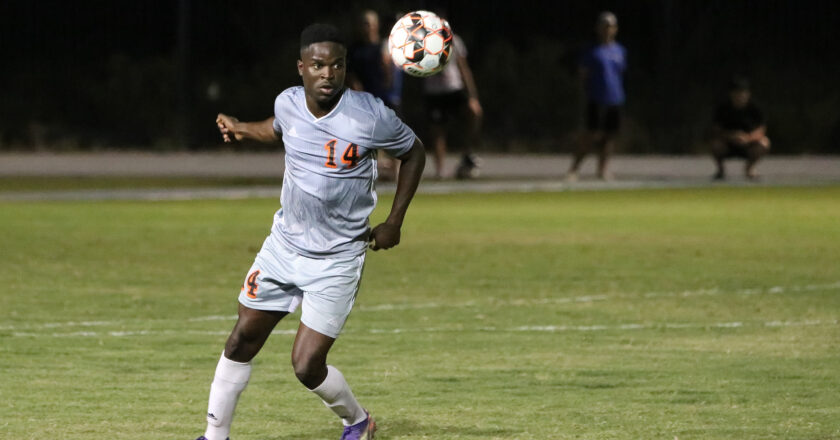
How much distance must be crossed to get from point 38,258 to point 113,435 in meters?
7.21

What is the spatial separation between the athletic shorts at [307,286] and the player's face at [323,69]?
0.64m

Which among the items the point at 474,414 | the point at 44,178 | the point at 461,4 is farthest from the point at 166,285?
the point at 461,4

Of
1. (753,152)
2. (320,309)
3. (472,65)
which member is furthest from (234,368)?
(472,65)

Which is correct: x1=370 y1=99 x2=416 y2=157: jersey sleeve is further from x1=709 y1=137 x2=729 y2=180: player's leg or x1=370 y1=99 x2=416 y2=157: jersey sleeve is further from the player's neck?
x1=709 y1=137 x2=729 y2=180: player's leg

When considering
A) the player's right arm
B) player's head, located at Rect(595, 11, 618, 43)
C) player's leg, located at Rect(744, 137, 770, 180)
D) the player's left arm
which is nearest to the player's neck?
the player's right arm

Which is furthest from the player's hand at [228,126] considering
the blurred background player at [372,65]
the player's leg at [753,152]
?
the player's leg at [753,152]

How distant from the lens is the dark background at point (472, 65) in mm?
30797

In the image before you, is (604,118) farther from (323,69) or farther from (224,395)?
(224,395)

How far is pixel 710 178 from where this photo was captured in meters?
24.3

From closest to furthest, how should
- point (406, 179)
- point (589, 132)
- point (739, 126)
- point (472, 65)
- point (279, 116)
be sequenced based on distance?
point (279, 116) < point (406, 179) < point (589, 132) < point (739, 126) < point (472, 65)

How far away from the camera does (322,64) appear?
6.43 meters

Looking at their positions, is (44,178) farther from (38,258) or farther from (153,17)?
(153,17)

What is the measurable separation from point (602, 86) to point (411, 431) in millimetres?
16075

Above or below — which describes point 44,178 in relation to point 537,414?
below
